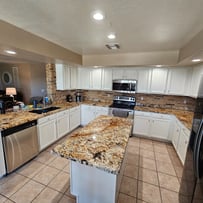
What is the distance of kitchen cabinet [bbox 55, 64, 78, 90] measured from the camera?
3826 mm

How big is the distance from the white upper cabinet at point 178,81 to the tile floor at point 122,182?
176cm

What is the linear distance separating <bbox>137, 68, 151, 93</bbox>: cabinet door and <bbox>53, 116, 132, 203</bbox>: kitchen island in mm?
2422

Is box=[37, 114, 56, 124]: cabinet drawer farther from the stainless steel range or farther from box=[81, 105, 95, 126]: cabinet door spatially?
the stainless steel range

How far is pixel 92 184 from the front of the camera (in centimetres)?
144

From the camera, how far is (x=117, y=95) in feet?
14.7

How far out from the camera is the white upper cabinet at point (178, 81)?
334 centimetres

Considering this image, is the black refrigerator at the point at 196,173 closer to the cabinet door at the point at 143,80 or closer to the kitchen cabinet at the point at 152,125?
the kitchen cabinet at the point at 152,125

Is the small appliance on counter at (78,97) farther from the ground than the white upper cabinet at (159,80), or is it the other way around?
the white upper cabinet at (159,80)

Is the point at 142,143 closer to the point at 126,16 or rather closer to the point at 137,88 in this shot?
the point at 137,88

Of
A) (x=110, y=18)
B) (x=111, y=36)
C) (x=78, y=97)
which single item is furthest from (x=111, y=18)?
(x=78, y=97)

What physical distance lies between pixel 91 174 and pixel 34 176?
4.71 ft

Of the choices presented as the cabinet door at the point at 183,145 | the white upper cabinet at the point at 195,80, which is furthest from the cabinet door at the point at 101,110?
the white upper cabinet at the point at 195,80

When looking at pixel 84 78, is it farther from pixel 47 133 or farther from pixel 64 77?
pixel 47 133

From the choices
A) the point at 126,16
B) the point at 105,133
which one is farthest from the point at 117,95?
the point at 126,16
